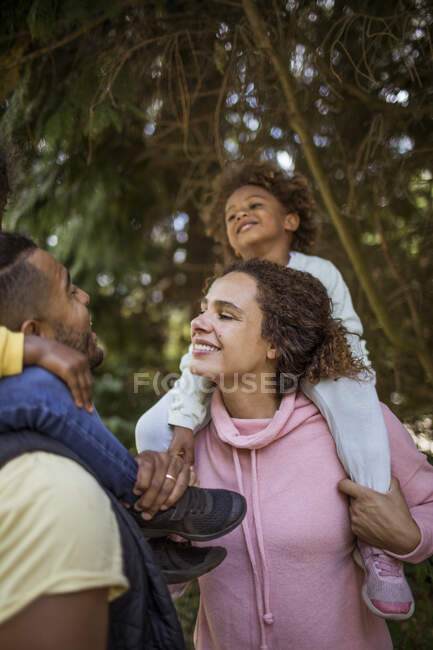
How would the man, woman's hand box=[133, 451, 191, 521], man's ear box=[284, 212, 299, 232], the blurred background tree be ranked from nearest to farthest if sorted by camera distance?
the man < woman's hand box=[133, 451, 191, 521] < the blurred background tree < man's ear box=[284, 212, 299, 232]

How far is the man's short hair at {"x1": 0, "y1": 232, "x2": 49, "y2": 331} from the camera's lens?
1.36 metres

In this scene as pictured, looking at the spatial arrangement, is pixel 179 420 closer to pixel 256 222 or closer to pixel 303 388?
pixel 303 388

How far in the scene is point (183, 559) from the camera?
5.24 feet

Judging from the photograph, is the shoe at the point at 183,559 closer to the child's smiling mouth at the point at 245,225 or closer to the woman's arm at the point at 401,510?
the woman's arm at the point at 401,510

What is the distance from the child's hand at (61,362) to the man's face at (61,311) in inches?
A: 5.6

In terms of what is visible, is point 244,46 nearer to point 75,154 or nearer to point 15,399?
point 75,154

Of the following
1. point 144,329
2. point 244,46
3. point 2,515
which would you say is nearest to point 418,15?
point 244,46

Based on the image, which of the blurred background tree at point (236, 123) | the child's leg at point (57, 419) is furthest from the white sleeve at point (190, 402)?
the blurred background tree at point (236, 123)

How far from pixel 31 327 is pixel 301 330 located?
1.18m

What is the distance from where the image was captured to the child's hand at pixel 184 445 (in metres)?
2.04

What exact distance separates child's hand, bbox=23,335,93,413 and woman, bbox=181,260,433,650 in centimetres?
77

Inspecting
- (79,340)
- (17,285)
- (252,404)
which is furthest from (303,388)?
(17,285)

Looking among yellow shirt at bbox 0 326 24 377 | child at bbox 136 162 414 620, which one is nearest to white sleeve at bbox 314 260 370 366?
child at bbox 136 162 414 620

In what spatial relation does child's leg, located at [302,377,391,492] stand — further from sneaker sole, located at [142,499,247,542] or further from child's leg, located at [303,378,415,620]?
sneaker sole, located at [142,499,247,542]
